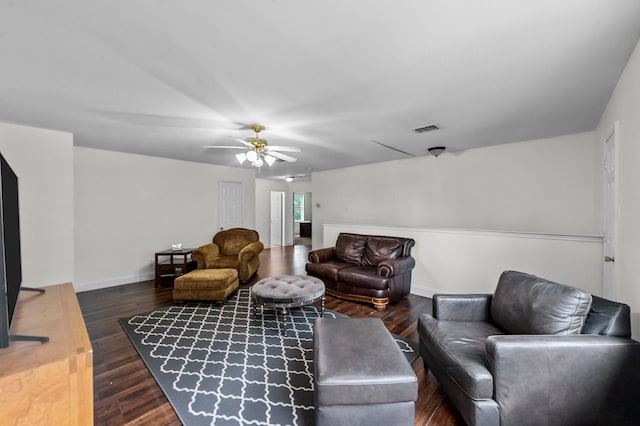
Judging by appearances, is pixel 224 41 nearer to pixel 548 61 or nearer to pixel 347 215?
pixel 548 61

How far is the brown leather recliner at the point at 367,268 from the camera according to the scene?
3.50m

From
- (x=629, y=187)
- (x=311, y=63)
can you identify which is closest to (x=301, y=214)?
(x=311, y=63)

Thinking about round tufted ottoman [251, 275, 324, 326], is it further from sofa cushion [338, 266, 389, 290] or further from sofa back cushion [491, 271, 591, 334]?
sofa back cushion [491, 271, 591, 334]

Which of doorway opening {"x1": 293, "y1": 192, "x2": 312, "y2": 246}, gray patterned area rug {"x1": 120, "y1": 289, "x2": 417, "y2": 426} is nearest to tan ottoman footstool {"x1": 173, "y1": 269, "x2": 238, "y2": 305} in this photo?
gray patterned area rug {"x1": 120, "y1": 289, "x2": 417, "y2": 426}

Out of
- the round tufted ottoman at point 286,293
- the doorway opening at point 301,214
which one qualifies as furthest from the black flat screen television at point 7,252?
the doorway opening at point 301,214

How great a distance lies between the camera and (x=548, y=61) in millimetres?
1812

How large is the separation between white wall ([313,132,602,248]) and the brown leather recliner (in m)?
1.28

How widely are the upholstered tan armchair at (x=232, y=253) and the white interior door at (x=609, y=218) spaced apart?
4599 millimetres

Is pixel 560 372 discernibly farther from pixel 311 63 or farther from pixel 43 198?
pixel 43 198

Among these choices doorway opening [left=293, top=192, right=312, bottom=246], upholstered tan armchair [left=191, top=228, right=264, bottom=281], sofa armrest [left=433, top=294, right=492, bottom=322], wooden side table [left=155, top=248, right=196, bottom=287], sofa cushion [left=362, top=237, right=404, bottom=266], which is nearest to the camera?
sofa armrest [left=433, top=294, right=492, bottom=322]

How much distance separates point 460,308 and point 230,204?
542cm

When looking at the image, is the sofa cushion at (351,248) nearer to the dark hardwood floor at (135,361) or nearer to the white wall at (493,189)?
the dark hardwood floor at (135,361)

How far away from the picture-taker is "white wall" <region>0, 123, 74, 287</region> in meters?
3.17

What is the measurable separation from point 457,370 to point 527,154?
379cm
